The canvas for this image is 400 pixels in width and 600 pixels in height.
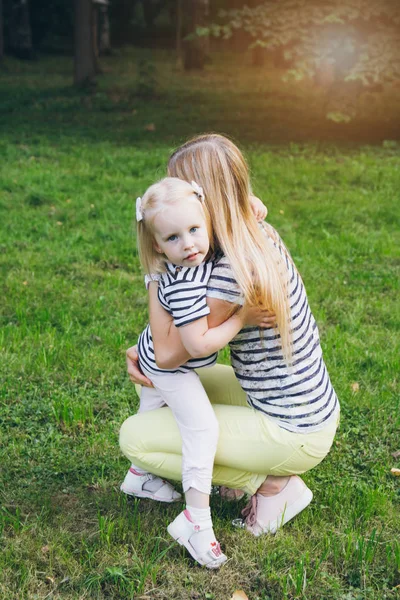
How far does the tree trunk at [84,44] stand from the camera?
14906 millimetres

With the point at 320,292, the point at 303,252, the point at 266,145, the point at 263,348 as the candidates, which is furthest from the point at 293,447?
the point at 266,145

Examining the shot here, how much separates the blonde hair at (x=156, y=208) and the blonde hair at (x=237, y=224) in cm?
7

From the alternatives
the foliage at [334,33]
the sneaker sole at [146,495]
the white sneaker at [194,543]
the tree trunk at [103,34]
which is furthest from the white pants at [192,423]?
the tree trunk at [103,34]

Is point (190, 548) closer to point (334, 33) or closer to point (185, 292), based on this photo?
point (185, 292)

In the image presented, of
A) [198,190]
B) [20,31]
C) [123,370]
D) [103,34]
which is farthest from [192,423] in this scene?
[103,34]

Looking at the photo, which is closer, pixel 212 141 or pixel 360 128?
pixel 212 141

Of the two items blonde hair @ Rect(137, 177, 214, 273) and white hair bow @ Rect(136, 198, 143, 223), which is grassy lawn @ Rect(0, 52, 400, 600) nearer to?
blonde hair @ Rect(137, 177, 214, 273)

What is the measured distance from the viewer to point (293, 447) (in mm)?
2768

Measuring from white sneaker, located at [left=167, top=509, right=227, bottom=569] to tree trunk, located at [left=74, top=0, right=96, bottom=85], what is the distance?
540 inches

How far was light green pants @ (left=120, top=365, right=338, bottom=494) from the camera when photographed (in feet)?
9.09

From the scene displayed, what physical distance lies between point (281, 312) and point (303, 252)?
3.67 metres

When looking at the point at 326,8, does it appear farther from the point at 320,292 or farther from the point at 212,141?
the point at 212,141

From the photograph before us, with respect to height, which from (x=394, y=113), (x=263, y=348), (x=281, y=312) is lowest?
(x=394, y=113)

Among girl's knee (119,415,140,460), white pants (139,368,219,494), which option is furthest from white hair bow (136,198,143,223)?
girl's knee (119,415,140,460)
